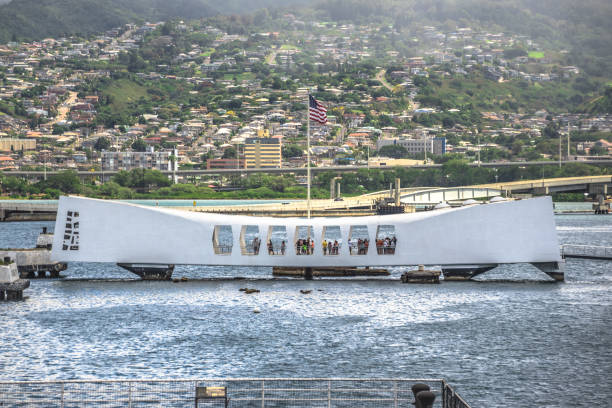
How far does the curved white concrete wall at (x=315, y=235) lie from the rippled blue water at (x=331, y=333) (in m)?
1.89

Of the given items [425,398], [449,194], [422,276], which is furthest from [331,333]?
[449,194]

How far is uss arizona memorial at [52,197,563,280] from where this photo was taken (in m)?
52.2

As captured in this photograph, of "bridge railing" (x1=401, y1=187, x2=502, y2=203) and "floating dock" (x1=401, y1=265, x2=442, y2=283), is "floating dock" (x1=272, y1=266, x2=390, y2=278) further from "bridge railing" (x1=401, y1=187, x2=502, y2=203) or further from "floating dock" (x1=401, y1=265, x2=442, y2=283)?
"bridge railing" (x1=401, y1=187, x2=502, y2=203)

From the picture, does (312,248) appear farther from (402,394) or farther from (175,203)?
(175,203)

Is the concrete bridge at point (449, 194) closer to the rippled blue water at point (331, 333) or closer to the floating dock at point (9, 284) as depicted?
the rippled blue water at point (331, 333)

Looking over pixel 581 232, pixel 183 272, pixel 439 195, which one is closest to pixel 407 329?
pixel 183 272

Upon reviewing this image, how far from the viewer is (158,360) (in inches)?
1406

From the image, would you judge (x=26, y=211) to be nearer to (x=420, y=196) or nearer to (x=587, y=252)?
(x=420, y=196)

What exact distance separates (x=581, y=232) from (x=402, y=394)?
270 ft

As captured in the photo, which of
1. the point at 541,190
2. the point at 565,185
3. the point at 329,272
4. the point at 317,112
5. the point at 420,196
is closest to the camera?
the point at 329,272

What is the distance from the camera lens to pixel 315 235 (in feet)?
177

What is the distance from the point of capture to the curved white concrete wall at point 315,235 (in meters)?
52.2

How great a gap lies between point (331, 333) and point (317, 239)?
45.6 feet

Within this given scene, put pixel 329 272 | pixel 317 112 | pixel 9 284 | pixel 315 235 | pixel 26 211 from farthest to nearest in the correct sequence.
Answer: pixel 26 211, pixel 317 112, pixel 329 272, pixel 315 235, pixel 9 284
